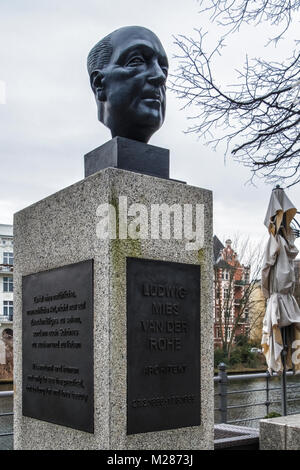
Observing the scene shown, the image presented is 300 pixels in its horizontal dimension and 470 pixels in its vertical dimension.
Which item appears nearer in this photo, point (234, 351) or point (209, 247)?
point (209, 247)

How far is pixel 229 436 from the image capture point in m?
6.65

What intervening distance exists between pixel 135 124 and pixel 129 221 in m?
0.93

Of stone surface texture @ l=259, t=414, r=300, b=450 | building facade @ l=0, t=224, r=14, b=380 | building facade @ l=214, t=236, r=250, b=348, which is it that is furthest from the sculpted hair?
building facade @ l=0, t=224, r=14, b=380

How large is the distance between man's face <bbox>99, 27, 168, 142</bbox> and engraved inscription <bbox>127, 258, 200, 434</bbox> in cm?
119

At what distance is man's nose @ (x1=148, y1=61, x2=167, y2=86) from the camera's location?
4.71 meters

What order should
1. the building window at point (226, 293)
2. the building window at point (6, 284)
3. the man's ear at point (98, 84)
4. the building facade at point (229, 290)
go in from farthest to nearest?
the building window at point (6, 284)
the building window at point (226, 293)
the building facade at point (229, 290)
the man's ear at point (98, 84)

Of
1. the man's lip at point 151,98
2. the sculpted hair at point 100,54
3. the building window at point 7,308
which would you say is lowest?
the building window at point 7,308

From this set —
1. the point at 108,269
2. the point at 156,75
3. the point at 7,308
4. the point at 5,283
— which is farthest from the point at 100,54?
the point at 7,308

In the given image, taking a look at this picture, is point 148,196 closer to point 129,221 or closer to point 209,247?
point 129,221

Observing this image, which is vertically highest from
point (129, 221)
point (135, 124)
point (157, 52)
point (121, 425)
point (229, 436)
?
point (157, 52)

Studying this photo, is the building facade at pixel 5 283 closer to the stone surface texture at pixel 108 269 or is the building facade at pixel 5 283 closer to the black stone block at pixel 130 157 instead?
the stone surface texture at pixel 108 269

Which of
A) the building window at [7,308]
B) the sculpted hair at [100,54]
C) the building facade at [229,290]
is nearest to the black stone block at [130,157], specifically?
the sculpted hair at [100,54]

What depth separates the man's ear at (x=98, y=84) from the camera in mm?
4820
